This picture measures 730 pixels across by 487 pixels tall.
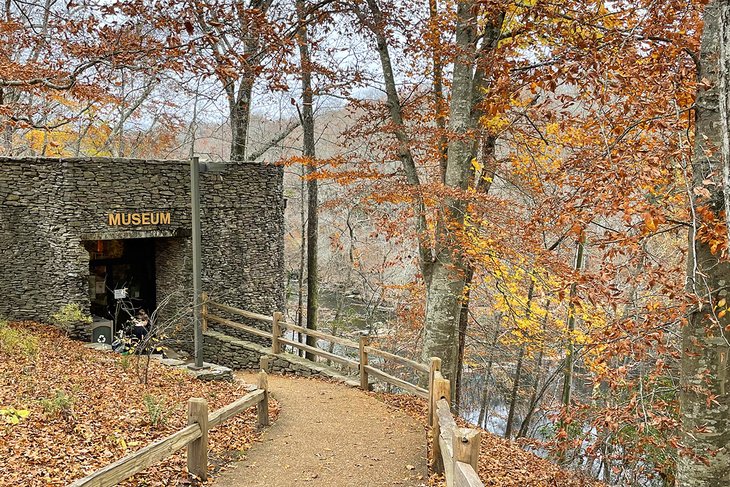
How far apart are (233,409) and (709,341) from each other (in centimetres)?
470

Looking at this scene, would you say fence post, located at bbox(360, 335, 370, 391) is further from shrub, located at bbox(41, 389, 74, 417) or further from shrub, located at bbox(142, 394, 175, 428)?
shrub, located at bbox(41, 389, 74, 417)

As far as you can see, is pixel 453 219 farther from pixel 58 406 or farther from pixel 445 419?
pixel 58 406

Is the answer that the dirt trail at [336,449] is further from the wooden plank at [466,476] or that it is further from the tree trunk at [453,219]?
the wooden plank at [466,476]

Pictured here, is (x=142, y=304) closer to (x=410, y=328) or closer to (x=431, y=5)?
(x=410, y=328)

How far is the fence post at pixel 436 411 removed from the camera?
19.0 ft

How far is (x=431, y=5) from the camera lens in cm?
970

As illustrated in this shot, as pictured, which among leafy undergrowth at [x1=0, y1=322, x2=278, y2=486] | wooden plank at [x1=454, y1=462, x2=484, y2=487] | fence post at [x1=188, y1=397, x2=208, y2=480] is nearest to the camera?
wooden plank at [x1=454, y1=462, x2=484, y2=487]

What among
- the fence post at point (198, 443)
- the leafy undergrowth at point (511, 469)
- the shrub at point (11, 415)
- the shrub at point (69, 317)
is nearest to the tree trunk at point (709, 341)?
the leafy undergrowth at point (511, 469)

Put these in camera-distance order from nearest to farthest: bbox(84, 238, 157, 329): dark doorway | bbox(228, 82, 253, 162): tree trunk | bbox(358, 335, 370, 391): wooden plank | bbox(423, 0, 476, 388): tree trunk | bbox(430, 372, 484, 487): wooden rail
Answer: bbox(430, 372, 484, 487): wooden rail, bbox(423, 0, 476, 388): tree trunk, bbox(358, 335, 370, 391): wooden plank, bbox(84, 238, 157, 329): dark doorway, bbox(228, 82, 253, 162): tree trunk

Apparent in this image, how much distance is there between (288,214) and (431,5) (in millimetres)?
21697

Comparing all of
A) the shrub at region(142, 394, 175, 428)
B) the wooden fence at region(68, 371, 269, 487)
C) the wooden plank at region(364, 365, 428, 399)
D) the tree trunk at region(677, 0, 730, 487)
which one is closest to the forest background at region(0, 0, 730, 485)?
the tree trunk at region(677, 0, 730, 487)

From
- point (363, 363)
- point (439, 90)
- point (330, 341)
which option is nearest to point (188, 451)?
point (363, 363)

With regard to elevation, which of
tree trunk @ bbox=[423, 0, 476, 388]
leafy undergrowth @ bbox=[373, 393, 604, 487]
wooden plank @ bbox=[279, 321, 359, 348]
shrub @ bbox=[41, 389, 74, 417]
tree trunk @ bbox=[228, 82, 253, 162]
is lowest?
leafy undergrowth @ bbox=[373, 393, 604, 487]

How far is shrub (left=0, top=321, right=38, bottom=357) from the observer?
8.77 m
